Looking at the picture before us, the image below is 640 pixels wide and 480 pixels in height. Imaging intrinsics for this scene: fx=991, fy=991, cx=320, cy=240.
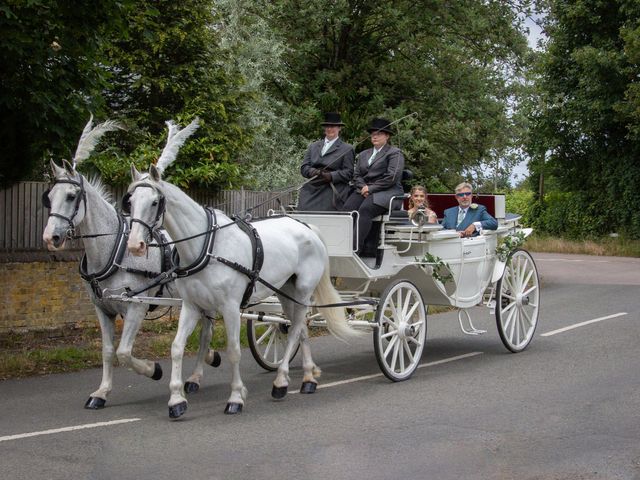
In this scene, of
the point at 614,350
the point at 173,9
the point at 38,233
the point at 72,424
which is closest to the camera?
the point at 72,424

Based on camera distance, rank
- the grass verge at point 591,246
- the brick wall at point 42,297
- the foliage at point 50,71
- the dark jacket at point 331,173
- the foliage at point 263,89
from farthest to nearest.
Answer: the grass verge at point 591,246 → the foliage at point 263,89 → the brick wall at point 42,297 → the foliage at point 50,71 → the dark jacket at point 331,173

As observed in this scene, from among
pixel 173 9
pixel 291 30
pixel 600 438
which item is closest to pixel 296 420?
pixel 600 438

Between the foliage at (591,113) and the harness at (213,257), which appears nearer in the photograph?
the harness at (213,257)

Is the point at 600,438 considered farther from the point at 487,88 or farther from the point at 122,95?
the point at 487,88

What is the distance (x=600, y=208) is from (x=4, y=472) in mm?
32950

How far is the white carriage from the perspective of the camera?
10000 mm

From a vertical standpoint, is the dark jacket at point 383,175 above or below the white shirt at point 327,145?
below

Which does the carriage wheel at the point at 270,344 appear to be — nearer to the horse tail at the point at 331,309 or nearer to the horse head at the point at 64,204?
the horse tail at the point at 331,309

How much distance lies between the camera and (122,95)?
1900 centimetres

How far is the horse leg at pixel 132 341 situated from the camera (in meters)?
8.71

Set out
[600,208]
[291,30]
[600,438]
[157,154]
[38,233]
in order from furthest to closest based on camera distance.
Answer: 1. [600,208]
2. [291,30]
3. [157,154]
4. [38,233]
5. [600,438]

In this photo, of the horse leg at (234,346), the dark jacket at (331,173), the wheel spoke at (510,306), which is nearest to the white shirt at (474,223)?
the wheel spoke at (510,306)

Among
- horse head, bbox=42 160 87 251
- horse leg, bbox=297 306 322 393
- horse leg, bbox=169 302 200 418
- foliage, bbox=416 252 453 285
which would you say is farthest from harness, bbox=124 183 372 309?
foliage, bbox=416 252 453 285

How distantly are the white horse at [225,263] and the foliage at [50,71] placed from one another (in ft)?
9.38
